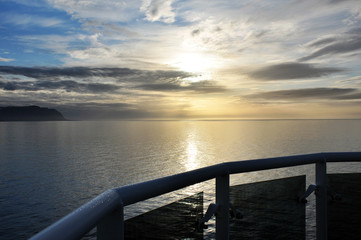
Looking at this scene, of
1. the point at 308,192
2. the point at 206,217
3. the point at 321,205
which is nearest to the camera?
the point at 206,217

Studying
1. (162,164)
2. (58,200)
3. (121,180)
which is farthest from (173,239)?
(162,164)

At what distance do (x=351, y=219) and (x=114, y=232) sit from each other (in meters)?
3.16

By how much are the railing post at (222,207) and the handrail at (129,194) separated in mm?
77

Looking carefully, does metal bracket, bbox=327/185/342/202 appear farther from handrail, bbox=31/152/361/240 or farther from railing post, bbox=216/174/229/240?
railing post, bbox=216/174/229/240

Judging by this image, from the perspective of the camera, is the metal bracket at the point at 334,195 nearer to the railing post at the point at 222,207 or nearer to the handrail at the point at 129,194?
the handrail at the point at 129,194

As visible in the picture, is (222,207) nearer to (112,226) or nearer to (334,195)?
(112,226)

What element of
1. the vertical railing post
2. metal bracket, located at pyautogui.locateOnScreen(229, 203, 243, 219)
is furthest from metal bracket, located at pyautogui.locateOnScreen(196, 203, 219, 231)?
the vertical railing post

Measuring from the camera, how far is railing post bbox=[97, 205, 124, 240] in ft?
4.28

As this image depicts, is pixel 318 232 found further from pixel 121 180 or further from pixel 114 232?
pixel 121 180

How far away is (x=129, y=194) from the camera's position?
142 cm

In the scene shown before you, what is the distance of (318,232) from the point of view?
10.9 feet

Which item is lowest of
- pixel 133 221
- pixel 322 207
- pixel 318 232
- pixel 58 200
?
pixel 58 200

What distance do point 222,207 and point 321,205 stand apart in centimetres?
155

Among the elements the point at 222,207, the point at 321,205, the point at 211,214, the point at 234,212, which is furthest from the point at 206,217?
the point at 321,205
